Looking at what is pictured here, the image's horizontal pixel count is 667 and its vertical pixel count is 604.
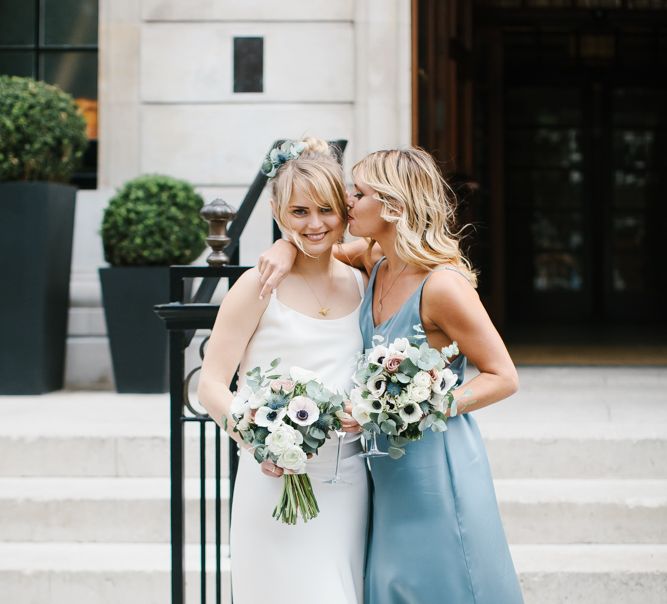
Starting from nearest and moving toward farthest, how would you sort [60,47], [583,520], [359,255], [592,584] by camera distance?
[359,255]
[592,584]
[583,520]
[60,47]

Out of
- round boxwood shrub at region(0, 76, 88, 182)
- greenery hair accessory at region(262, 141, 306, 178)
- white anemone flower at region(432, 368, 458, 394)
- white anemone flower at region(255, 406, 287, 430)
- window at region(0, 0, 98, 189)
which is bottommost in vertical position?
white anemone flower at region(255, 406, 287, 430)

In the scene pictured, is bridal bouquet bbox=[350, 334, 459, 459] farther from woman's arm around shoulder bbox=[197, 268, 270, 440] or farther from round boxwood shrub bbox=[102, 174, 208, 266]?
round boxwood shrub bbox=[102, 174, 208, 266]

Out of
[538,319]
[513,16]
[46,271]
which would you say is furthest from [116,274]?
[538,319]

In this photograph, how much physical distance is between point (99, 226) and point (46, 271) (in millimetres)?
832

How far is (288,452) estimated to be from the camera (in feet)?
7.61

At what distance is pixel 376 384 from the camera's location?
2346mm

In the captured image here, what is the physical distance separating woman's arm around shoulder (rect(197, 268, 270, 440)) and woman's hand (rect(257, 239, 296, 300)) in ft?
0.08

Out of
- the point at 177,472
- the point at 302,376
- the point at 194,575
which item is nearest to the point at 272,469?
the point at 302,376

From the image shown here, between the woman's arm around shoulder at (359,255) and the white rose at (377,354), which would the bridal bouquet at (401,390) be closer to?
the white rose at (377,354)

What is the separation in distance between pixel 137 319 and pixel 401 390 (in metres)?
4.44

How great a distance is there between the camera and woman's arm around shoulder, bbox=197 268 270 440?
2.63m

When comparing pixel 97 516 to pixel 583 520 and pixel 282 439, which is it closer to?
pixel 583 520

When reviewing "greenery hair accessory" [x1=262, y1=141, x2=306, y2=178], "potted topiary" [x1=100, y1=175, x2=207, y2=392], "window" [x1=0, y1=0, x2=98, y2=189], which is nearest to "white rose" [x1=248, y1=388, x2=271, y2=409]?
"greenery hair accessory" [x1=262, y1=141, x2=306, y2=178]

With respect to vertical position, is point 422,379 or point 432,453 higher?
point 422,379
